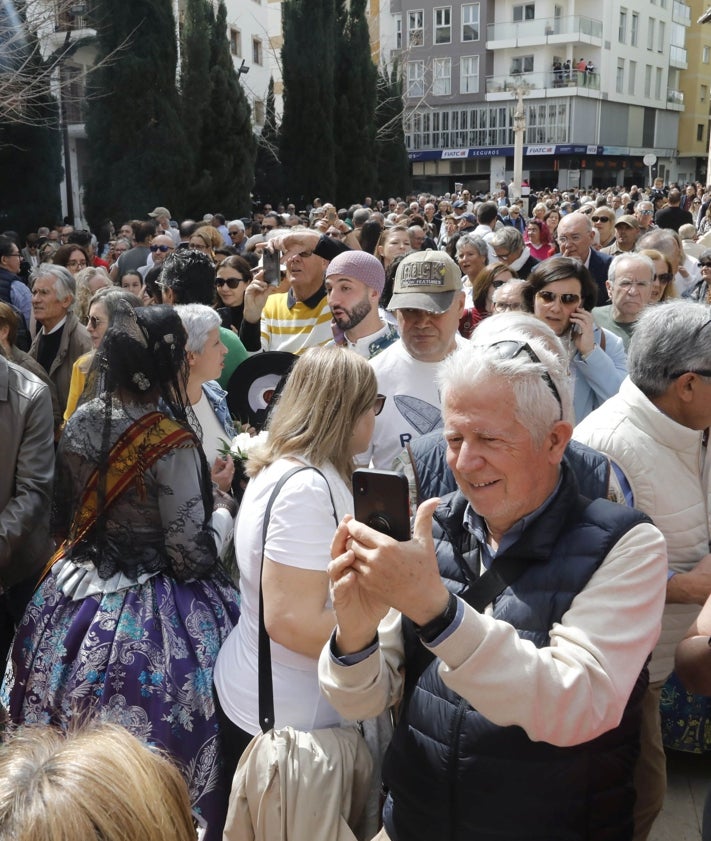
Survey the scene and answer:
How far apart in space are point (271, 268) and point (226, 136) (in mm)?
21051

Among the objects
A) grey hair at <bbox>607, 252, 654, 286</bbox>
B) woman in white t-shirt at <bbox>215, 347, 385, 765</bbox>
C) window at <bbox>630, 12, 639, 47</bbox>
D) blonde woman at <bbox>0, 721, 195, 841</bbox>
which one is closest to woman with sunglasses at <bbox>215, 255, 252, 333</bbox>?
grey hair at <bbox>607, 252, 654, 286</bbox>

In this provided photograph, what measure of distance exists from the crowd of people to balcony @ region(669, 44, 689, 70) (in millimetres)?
70066

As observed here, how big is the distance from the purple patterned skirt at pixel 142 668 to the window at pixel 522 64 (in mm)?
59900

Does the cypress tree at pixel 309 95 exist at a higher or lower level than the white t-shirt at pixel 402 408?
higher

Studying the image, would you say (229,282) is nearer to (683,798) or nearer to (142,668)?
(142,668)

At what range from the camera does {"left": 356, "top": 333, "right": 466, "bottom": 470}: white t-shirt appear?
3.49 metres

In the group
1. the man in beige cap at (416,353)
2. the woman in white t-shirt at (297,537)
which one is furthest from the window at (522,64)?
the woman in white t-shirt at (297,537)

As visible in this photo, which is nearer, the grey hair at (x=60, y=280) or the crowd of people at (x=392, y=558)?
the crowd of people at (x=392, y=558)

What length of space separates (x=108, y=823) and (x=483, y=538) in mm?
1076

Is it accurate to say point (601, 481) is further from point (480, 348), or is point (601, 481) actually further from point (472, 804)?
point (472, 804)

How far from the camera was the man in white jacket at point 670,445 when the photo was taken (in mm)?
2648

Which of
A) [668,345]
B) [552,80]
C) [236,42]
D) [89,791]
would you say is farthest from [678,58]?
[89,791]

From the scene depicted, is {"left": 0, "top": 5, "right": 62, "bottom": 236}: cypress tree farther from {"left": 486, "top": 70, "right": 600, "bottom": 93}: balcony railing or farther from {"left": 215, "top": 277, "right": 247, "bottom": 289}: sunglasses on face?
{"left": 486, "top": 70, "right": 600, "bottom": 93}: balcony railing

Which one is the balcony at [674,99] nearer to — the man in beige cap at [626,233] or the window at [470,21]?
the window at [470,21]
